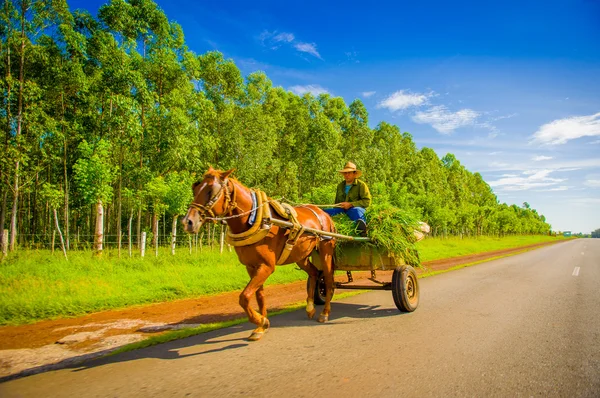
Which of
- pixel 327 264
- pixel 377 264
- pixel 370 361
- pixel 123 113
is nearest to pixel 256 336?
pixel 370 361

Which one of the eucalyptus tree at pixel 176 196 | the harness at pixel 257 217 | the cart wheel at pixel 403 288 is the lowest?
the cart wheel at pixel 403 288

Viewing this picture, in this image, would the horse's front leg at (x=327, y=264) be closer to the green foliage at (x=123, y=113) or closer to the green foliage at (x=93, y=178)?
the green foliage at (x=123, y=113)

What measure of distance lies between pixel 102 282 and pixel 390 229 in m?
7.79

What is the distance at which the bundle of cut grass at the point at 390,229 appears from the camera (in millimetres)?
→ 6031

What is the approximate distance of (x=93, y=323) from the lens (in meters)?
5.95

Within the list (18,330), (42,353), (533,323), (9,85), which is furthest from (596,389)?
(9,85)

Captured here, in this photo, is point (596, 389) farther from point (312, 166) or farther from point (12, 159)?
point (312, 166)

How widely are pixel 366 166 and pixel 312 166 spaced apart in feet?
26.2

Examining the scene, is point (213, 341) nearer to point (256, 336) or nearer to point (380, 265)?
point (256, 336)

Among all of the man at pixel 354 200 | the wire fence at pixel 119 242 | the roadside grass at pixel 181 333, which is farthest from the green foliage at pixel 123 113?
the roadside grass at pixel 181 333

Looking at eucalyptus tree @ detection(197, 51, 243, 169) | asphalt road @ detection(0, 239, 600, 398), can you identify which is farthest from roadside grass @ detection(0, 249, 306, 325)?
eucalyptus tree @ detection(197, 51, 243, 169)

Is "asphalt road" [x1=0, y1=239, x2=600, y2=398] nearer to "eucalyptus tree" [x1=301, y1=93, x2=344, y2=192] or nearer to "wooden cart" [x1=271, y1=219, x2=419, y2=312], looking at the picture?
"wooden cart" [x1=271, y1=219, x2=419, y2=312]

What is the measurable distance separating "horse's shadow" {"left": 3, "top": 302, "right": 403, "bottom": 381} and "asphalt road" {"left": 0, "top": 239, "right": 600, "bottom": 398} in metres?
0.02

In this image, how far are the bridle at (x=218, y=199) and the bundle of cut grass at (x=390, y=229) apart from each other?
2.56m
